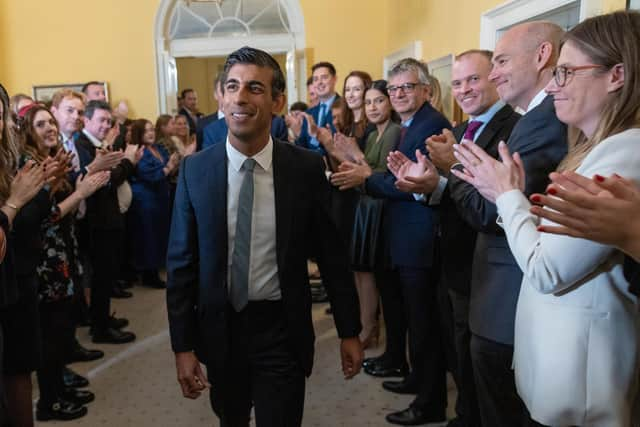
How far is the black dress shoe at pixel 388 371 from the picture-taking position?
113 inches

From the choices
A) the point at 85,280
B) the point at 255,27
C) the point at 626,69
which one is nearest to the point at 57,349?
the point at 85,280

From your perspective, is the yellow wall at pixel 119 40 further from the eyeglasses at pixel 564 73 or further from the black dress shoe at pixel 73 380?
the eyeglasses at pixel 564 73

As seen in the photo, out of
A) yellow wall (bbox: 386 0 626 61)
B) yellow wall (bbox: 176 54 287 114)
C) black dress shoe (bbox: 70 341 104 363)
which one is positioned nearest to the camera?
black dress shoe (bbox: 70 341 104 363)

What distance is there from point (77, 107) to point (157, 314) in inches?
67.4

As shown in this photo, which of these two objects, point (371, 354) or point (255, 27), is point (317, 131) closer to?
point (371, 354)

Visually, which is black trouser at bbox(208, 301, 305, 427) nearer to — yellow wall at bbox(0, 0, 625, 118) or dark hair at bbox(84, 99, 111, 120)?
dark hair at bbox(84, 99, 111, 120)

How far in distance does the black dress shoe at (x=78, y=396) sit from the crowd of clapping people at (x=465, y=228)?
0.01 metres

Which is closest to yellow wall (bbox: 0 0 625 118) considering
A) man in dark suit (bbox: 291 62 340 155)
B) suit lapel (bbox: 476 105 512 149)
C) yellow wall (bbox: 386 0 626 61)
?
yellow wall (bbox: 386 0 626 61)

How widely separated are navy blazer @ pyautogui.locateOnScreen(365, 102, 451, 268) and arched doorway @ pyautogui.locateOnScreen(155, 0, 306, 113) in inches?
189

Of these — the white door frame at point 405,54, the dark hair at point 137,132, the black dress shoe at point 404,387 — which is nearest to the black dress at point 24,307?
the black dress shoe at point 404,387

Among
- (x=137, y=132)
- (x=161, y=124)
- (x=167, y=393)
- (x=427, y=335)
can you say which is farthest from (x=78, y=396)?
(x=161, y=124)

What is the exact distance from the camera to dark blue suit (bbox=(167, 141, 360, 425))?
4.86ft

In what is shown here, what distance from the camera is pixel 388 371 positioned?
2.87 metres

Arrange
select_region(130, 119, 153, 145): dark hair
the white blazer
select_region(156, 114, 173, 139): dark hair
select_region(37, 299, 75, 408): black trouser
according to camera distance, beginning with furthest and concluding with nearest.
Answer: select_region(156, 114, 173, 139): dark hair, select_region(130, 119, 153, 145): dark hair, select_region(37, 299, 75, 408): black trouser, the white blazer
